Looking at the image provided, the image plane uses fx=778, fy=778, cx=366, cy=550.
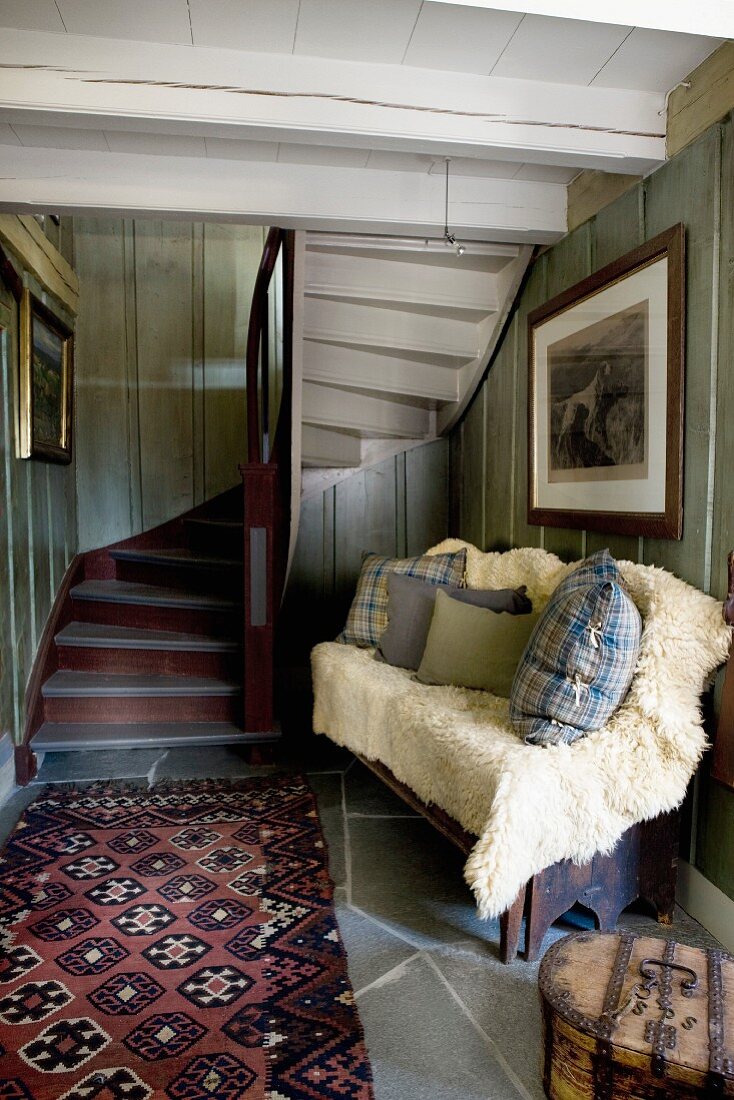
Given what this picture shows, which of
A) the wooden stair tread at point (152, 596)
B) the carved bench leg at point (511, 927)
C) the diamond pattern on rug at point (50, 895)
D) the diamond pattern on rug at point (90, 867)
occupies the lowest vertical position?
the diamond pattern on rug at point (50, 895)

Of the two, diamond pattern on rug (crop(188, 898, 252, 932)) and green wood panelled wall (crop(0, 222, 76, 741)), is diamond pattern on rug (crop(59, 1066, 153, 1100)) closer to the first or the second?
diamond pattern on rug (crop(188, 898, 252, 932))

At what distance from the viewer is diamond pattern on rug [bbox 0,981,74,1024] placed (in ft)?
5.30

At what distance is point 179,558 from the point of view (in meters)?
3.97

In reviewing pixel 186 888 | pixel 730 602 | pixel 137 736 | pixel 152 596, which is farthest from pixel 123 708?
pixel 730 602

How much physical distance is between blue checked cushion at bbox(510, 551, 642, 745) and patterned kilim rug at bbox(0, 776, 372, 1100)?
0.76m

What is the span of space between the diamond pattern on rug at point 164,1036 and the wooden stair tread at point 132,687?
5.68ft

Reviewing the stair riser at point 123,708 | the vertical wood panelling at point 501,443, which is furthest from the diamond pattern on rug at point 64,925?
the vertical wood panelling at point 501,443

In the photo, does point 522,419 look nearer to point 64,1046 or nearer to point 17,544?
point 17,544

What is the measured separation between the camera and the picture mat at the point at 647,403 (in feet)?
7.28

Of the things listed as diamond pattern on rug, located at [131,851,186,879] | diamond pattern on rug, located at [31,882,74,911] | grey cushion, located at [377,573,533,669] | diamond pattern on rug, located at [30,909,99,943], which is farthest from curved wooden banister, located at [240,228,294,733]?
diamond pattern on rug, located at [30,909,99,943]

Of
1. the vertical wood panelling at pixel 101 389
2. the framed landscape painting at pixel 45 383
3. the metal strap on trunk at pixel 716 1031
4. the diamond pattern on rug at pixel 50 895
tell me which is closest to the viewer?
the metal strap on trunk at pixel 716 1031

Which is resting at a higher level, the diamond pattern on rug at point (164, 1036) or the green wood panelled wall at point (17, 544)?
the green wood panelled wall at point (17, 544)

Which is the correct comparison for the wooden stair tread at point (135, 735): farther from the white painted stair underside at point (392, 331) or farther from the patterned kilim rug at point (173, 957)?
the white painted stair underside at point (392, 331)

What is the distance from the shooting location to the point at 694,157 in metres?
2.09
